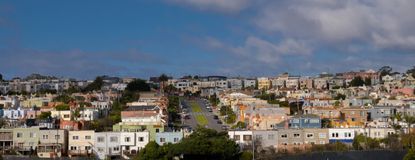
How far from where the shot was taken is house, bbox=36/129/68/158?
2817 cm

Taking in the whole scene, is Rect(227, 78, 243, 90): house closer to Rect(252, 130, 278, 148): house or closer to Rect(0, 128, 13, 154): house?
Rect(252, 130, 278, 148): house

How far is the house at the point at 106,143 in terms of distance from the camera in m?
28.6

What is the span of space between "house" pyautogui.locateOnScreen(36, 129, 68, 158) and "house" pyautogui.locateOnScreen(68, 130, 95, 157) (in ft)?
0.81

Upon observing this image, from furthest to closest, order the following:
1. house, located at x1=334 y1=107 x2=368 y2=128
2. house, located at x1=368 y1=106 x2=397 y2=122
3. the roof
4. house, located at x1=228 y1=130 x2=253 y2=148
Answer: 1. house, located at x1=368 y1=106 x2=397 y2=122
2. house, located at x1=334 y1=107 x2=368 y2=128
3. the roof
4. house, located at x1=228 y1=130 x2=253 y2=148

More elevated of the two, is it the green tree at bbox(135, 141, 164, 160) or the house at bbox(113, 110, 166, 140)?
the house at bbox(113, 110, 166, 140)

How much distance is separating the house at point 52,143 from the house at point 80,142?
246 mm

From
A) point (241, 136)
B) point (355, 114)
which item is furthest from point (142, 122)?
point (355, 114)

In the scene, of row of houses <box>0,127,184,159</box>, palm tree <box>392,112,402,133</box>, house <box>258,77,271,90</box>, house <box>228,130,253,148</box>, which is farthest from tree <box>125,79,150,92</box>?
house <box>228,130,253,148</box>

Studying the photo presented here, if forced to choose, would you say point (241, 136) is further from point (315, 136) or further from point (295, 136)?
point (315, 136)


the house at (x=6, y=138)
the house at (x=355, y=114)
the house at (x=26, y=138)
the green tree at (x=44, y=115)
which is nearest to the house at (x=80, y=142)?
the house at (x=26, y=138)

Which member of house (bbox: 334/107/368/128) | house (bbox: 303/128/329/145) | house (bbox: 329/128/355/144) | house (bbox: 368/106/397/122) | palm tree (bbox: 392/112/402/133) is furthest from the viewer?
house (bbox: 368/106/397/122)

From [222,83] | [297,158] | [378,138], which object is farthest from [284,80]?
[297,158]

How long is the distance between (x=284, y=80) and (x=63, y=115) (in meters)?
54.5

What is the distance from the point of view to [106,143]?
28688 mm
